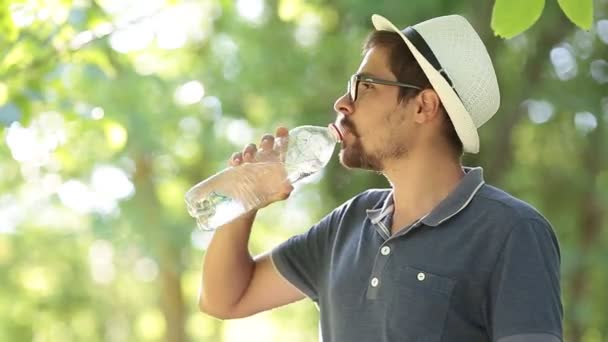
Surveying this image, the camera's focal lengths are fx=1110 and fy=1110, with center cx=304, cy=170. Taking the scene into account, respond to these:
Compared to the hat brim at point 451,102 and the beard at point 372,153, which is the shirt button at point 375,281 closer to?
the beard at point 372,153

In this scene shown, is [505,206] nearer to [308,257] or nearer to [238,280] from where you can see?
[308,257]

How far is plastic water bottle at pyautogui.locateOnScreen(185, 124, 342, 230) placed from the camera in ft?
7.57

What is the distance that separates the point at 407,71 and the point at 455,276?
469 mm

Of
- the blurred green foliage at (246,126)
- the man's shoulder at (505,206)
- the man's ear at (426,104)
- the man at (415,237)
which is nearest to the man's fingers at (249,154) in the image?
the man at (415,237)

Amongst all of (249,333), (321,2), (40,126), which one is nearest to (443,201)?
(40,126)

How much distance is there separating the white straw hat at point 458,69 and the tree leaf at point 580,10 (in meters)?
0.26

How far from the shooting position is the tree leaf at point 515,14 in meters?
1.97

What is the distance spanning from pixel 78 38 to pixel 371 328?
1.68 meters

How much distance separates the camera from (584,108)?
23.5 feet

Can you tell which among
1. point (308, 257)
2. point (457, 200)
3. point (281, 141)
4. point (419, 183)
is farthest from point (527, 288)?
point (281, 141)

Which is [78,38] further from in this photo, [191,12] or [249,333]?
[249,333]

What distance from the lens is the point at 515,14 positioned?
1.98m

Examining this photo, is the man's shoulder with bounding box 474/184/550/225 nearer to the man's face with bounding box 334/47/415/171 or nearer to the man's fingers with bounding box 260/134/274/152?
the man's face with bounding box 334/47/415/171

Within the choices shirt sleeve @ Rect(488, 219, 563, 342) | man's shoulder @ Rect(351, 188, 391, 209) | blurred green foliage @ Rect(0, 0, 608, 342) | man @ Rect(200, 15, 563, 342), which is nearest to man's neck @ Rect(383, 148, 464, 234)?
man @ Rect(200, 15, 563, 342)
